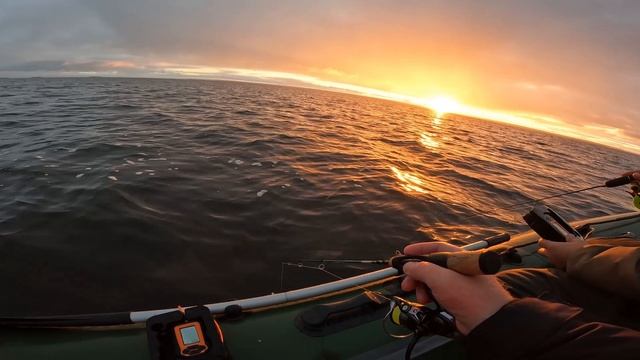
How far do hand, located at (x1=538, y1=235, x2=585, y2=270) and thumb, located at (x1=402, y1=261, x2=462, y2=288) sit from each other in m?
1.83

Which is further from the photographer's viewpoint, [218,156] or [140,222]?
[218,156]

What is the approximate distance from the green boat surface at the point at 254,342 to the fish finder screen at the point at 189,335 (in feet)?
0.98

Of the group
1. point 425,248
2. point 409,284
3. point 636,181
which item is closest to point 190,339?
point 409,284

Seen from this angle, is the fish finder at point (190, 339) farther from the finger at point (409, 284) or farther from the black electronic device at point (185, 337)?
the finger at point (409, 284)

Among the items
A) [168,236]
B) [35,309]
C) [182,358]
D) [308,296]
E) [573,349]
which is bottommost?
[35,309]

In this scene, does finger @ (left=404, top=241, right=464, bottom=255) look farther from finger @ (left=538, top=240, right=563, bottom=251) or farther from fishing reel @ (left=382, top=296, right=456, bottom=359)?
finger @ (left=538, top=240, right=563, bottom=251)

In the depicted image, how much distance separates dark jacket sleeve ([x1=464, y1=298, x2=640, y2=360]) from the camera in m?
1.11

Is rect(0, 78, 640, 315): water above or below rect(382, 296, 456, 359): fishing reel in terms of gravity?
below

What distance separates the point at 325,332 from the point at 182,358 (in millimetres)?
1048

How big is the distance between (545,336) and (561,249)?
6.23 feet

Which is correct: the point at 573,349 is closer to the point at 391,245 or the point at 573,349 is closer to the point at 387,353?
the point at 387,353

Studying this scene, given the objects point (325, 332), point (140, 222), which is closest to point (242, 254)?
point (140, 222)

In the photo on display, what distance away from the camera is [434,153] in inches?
628

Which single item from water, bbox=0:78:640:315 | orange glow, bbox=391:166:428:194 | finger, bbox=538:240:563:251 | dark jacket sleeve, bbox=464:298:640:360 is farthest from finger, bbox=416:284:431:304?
orange glow, bbox=391:166:428:194
